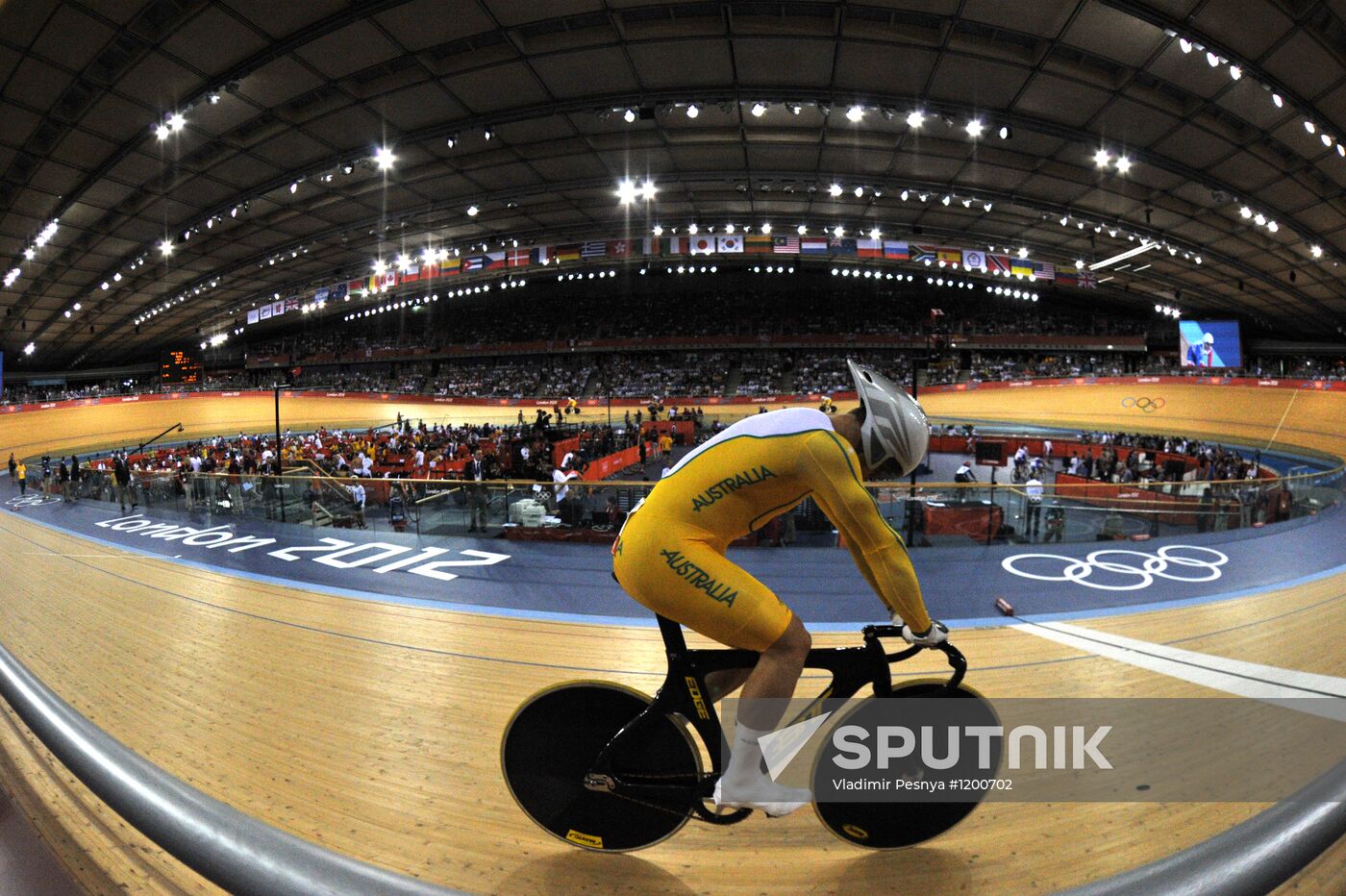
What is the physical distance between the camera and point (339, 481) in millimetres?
7715

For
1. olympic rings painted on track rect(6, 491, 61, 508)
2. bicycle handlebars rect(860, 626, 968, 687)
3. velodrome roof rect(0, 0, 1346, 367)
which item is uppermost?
velodrome roof rect(0, 0, 1346, 367)

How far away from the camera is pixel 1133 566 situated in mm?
5629

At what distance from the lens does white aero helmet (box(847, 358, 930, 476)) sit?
4.92 feet

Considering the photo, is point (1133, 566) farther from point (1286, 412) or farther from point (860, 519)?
point (1286, 412)

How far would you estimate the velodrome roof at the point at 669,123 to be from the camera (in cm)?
920

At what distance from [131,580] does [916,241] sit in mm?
23702

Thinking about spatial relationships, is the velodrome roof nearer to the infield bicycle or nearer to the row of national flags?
the row of national flags

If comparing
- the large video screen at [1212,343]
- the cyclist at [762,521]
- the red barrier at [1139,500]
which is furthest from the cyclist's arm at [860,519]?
the large video screen at [1212,343]

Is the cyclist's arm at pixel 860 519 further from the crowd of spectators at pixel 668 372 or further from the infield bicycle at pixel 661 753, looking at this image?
the crowd of spectators at pixel 668 372

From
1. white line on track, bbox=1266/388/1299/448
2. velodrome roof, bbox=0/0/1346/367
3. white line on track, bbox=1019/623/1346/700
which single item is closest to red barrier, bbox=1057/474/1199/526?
white line on track, bbox=1019/623/1346/700

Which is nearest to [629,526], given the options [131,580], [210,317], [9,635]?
[9,635]

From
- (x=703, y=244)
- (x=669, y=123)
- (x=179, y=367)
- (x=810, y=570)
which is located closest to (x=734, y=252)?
(x=703, y=244)

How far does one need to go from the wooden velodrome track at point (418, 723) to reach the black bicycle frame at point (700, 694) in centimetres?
27

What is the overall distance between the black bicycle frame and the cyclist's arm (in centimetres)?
20
